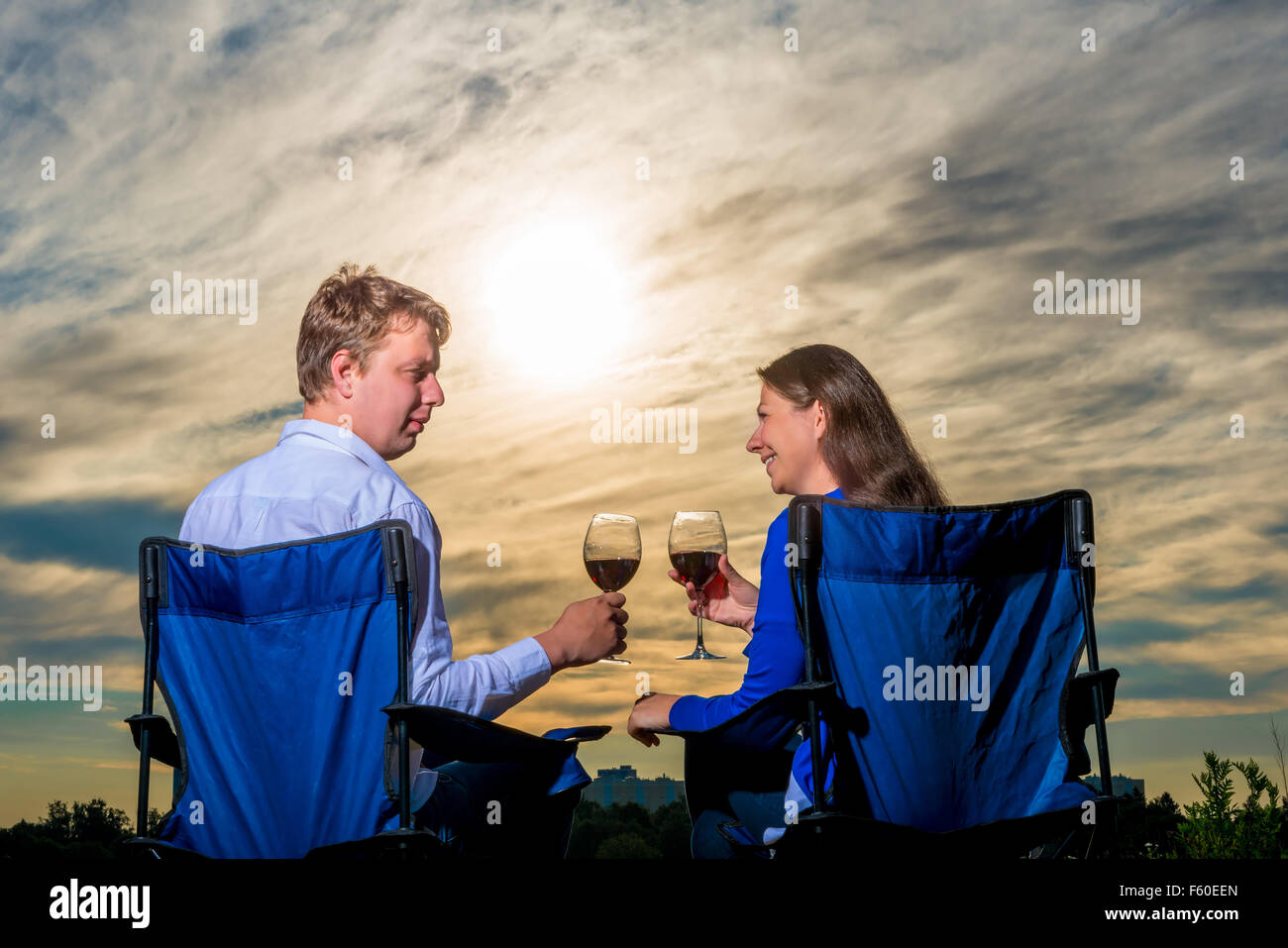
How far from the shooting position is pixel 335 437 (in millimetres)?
2590

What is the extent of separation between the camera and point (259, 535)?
8.05 feet

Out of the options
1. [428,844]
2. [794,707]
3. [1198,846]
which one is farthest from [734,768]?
[1198,846]

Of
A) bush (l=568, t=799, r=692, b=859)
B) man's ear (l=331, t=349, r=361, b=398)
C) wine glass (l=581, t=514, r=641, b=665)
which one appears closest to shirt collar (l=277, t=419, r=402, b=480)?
man's ear (l=331, t=349, r=361, b=398)

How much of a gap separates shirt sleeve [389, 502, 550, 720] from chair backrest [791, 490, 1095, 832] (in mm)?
640

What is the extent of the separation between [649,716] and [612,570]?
0.54 m

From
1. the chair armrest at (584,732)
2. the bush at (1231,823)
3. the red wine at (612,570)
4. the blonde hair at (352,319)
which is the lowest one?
the bush at (1231,823)

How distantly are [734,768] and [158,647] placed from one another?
4.24 feet

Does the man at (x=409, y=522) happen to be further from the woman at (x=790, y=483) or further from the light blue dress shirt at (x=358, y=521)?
the woman at (x=790, y=483)

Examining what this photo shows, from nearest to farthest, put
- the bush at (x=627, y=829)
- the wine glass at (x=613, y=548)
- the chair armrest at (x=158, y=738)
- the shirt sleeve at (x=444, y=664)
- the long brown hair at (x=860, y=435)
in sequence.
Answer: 1. the shirt sleeve at (x=444, y=664)
2. the chair armrest at (x=158, y=738)
3. the long brown hair at (x=860, y=435)
4. the wine glass at (x=613, y=548)
5. the bush at (x=627, y=829)

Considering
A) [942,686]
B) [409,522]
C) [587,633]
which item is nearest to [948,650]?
[942,686]

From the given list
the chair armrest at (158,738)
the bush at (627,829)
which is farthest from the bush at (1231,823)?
the chair armrest at (158,738)

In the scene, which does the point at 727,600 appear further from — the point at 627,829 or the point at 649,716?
the point at 627,829

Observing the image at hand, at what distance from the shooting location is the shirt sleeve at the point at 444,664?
231 cm
